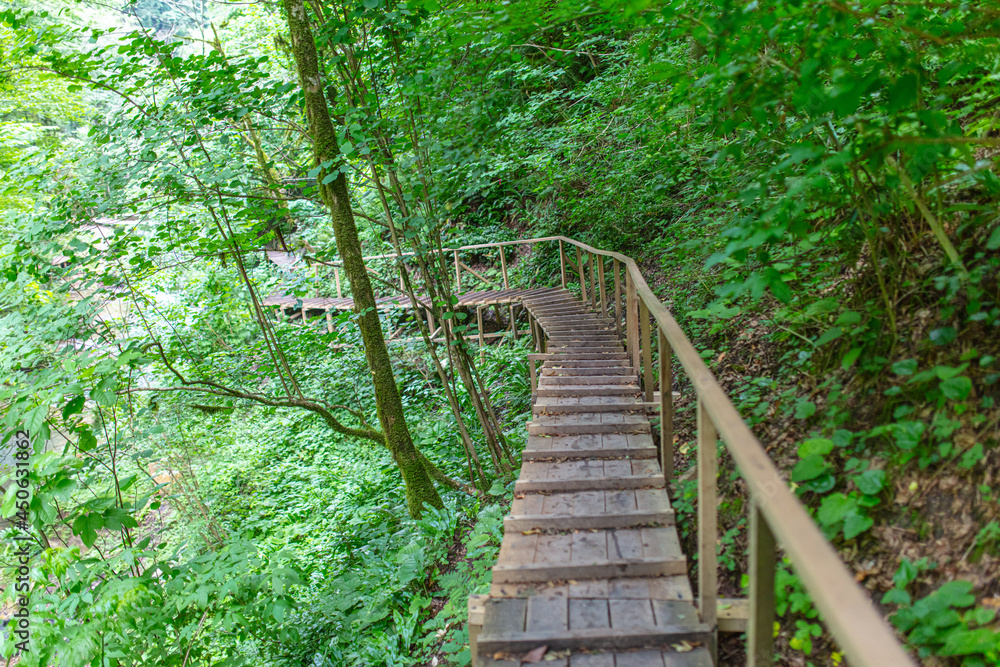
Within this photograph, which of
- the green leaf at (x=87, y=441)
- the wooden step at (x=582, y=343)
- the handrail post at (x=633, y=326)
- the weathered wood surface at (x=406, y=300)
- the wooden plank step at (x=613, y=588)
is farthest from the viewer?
the weathered wood surface at (x=406, y=300)

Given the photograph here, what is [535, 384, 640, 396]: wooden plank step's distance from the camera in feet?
14.5

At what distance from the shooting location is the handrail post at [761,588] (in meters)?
1.46

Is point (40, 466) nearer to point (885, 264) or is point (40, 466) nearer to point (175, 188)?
point (175, 188)

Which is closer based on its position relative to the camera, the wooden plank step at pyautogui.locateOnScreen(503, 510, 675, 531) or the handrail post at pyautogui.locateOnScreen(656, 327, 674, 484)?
the wooden plank step at pyautogui.locateOnScreen(503, 510, 675, 531)

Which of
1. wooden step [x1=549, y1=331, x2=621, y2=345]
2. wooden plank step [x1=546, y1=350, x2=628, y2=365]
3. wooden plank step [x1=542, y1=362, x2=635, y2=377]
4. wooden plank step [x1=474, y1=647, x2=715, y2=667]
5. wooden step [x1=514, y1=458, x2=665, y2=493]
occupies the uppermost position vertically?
wooden plank step [x1=474, y1=647, x2=715, y2=667]

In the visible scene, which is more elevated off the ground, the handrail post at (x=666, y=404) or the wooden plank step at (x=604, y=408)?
the handrail post at (x=666, y=404)

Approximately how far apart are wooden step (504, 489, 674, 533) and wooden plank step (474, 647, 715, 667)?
30.4 inches

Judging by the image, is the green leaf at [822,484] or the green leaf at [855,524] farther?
the green leaf at [822,484]

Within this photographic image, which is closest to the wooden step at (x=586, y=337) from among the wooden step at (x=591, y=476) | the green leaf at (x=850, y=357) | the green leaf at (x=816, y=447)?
the wooden step at (x=591, y=476)

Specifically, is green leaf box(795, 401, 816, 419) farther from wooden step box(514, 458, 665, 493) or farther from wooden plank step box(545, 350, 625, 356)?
wooden plank step box(545, 350, 625, 356)

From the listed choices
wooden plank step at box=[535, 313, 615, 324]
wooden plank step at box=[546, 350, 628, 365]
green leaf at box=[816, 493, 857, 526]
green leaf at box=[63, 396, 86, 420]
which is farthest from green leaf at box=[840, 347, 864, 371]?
wooden plank step at box=[535, 313, 615, 324]

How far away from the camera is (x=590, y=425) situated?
382 centimetres

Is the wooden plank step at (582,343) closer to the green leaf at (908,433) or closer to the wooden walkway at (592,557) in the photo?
the wooden walkway at (592,557)

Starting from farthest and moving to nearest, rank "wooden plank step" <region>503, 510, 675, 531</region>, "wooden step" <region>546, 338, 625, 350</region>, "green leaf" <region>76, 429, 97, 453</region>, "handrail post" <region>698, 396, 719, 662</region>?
"wooden step" <region>546, 338, 625, 350</region> < "green leaf" <region>76, 429, 97, 453</region> < "wooden plank step" <region>503, 510, 675, 531</region> < "handrail post" <region>698, 396, 719, 662</region>
